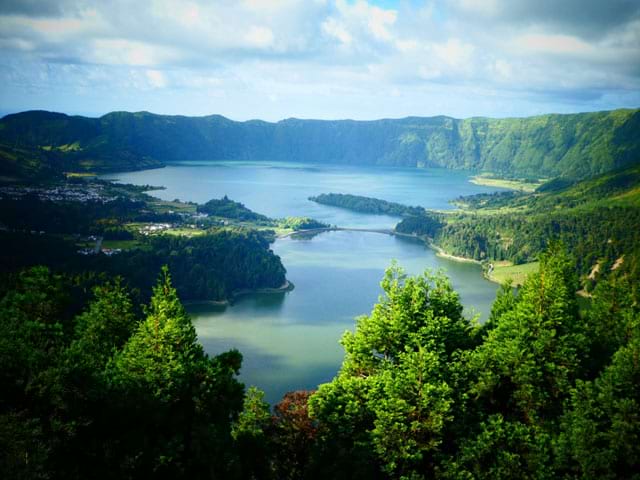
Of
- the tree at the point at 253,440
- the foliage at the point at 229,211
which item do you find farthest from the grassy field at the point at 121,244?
the tree at the point at 253,440

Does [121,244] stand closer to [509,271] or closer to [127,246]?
[127,246]

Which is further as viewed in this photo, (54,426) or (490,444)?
(490,444)

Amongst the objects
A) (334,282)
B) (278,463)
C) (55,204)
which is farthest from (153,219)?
(278,463)

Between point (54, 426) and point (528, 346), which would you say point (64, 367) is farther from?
point (528, 346)

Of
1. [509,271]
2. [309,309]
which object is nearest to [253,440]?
[309,309]

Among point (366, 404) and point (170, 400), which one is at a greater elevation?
point (170, 400)

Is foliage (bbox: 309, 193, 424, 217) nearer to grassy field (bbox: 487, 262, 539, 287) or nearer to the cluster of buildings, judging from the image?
grassy field (bbox: 487, 262, 539, 287)
